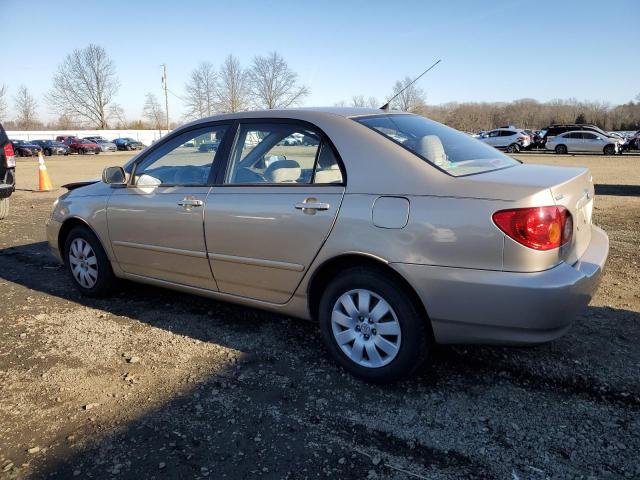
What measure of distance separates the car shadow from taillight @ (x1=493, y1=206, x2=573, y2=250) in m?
0.97

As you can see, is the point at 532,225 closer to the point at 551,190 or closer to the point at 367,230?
the point at 551,190

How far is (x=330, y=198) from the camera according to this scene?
296cm

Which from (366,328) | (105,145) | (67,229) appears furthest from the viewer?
(105,145)

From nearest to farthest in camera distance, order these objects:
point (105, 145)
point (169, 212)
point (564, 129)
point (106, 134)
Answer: point (169, 212) < point (564, 129) < point (105, 145) < point (106, 134)

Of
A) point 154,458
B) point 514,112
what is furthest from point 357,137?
point 514,112

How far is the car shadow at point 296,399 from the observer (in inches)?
91.0

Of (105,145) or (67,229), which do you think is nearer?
(67,229)

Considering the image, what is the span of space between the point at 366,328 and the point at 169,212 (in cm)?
179

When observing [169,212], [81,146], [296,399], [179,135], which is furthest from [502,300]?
[81,146]

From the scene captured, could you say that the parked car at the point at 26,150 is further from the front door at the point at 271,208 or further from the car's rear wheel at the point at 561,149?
the front door at the point at 271,208

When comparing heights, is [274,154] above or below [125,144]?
below

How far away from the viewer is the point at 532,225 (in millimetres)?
2426

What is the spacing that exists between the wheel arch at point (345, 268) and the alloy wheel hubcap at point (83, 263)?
232 centimetres

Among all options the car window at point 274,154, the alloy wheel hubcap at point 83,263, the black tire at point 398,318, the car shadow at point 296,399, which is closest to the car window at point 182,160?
the car window at point 274,154
